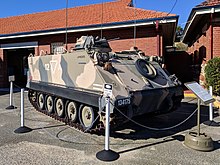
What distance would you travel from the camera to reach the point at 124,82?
521cm

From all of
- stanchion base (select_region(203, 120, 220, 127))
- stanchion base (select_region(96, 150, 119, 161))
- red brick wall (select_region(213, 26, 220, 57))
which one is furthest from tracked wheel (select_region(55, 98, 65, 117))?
red brick wall (select_region(213, 26, 220, 57))

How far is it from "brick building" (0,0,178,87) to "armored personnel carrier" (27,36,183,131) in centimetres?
205

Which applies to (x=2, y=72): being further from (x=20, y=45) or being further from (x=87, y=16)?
(x=87, y=16)

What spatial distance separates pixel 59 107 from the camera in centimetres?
707

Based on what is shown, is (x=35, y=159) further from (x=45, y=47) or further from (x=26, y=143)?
(x=45, y=47)

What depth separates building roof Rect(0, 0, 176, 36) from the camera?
39.3 ft

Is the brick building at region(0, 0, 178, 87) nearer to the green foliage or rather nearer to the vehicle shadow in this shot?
the green foliage

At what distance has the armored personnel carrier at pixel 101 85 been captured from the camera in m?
4.99

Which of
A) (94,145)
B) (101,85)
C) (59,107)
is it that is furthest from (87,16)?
(94,145)

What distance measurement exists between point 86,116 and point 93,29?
7.37m

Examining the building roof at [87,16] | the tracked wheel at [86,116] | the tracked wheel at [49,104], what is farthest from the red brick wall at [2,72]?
the tracked wheel at [86,116]

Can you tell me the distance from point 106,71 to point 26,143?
7.43ft

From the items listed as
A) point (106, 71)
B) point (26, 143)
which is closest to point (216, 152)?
point (106, 71)

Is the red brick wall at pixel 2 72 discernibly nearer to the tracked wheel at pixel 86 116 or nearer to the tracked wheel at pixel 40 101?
the tracked wheel at pixel 40 101
